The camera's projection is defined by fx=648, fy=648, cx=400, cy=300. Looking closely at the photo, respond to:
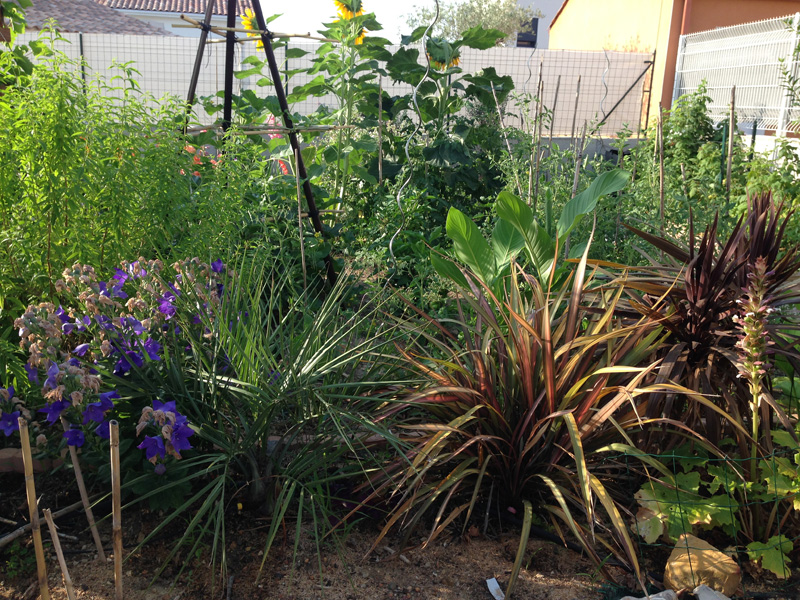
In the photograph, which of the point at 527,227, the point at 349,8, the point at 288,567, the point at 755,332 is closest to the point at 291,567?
the point at 288,567

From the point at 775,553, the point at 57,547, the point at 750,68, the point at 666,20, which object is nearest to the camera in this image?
the point at 57,547

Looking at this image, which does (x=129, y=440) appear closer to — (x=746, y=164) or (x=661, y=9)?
(x=746, y=164)

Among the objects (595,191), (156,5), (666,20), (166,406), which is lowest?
(166,406)

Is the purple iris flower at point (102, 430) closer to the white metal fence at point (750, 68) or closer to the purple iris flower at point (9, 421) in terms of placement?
the purple iris flower at point (9, 421)

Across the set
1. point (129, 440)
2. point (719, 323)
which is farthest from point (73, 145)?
point (719, 323)

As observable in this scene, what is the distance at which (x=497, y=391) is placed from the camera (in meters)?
2.32

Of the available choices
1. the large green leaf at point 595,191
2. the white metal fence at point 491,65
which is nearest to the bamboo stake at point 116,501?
the large green leaf at point 595,191

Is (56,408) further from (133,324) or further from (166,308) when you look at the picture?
(166,308)

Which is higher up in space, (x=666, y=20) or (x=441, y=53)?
(x=666, y=20)

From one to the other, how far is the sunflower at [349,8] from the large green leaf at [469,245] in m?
2.44

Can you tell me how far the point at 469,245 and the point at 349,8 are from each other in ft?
8.61

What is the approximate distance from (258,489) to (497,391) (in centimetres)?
88

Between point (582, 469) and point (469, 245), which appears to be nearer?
point (582, 469)

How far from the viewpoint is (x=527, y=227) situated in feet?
10.0
